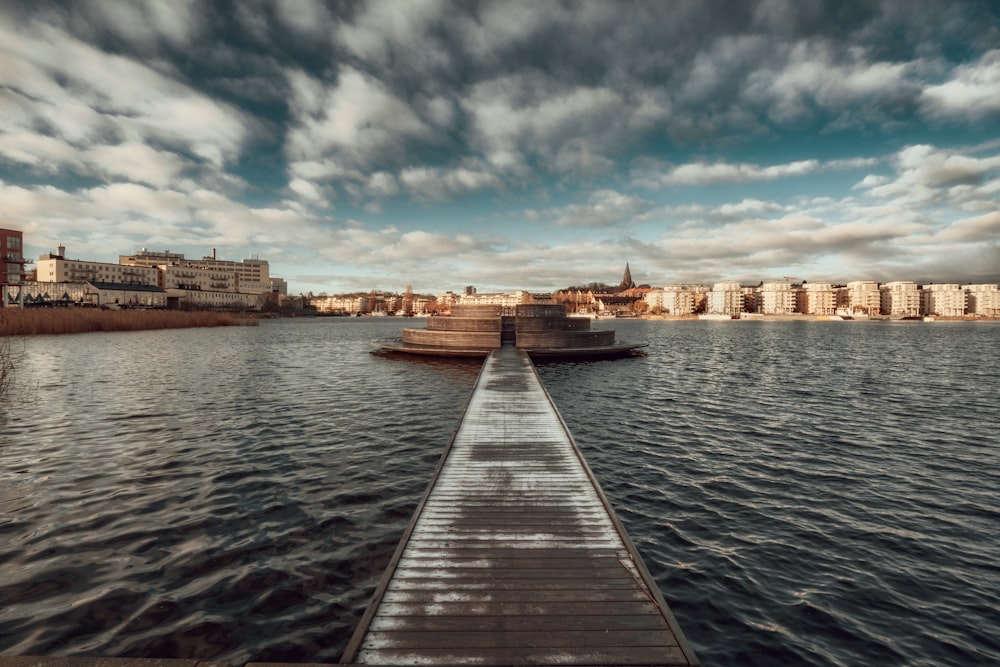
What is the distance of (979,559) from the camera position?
25.4 feet

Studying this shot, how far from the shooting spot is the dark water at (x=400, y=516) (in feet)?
19.3

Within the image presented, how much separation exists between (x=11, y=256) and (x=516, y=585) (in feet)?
426

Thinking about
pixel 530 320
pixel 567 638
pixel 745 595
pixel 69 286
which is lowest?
pixel 745 595

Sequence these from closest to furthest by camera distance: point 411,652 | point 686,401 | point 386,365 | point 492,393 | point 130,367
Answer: point 411,652 < point 492,393 < point 686,401 < point 130,367 < point 386,365

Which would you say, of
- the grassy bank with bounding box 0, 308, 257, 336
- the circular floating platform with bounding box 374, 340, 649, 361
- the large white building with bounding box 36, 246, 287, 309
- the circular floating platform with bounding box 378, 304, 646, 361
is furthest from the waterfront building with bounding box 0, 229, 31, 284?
the circular floating platform with bounding box 374, 340, 649, 361

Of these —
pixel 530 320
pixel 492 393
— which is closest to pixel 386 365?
pixel 530 320

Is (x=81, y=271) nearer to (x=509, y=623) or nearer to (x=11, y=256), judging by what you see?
(x=11, y=256)

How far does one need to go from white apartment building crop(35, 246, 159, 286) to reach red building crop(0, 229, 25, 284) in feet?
89.0

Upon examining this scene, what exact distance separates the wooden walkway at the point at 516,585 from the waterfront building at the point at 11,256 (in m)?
125

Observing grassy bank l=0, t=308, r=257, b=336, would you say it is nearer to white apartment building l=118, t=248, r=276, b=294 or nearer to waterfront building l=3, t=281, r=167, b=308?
waterfront building l=3, t=281, r=167, b=308

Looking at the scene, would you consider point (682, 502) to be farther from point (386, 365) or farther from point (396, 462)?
point (386, 365)

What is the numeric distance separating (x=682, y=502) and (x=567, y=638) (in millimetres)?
6269

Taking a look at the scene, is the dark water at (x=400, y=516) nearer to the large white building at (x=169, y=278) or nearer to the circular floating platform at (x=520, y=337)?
the circular floating platform at (x=520, y=337)

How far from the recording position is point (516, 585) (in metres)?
5.58
